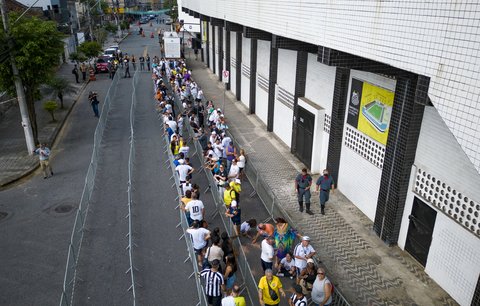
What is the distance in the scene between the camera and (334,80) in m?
12.5

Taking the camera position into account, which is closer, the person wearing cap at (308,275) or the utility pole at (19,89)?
the person wearing cap at (308,275)

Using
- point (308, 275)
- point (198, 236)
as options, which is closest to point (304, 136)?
point (198, 236)

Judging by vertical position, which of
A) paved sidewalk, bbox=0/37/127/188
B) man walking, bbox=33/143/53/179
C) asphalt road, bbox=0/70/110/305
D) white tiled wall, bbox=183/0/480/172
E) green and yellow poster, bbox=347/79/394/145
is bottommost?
asphalt road, bbox=0/70/110/305

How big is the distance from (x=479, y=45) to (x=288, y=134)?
11823 mm

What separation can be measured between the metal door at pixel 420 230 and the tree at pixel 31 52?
1478 cm

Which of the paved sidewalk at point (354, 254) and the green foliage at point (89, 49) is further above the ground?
the green foliage at point (89, 49)

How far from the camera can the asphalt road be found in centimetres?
898

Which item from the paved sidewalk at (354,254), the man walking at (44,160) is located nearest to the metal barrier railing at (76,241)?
the man walking at (44,160)

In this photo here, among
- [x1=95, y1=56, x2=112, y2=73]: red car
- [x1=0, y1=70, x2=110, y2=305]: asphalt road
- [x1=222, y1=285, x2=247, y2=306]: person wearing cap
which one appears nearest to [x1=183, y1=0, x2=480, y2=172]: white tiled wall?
[x1=222, y1=285, x2=247, y2=306]: person wearing cap

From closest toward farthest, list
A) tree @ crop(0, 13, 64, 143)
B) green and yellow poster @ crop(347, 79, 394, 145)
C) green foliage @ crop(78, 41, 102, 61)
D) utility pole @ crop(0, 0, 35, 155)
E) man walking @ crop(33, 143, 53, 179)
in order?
green and yellow poster @ crop(347, 79, 394, 145) < man walking @ crop(33, 143, 53, 179) < utility pole @ crop(0, 0, 35, 155) < tree @ crop(0, 13, 64, 143) < green foliage @ crop(78, 41, 102, 61)

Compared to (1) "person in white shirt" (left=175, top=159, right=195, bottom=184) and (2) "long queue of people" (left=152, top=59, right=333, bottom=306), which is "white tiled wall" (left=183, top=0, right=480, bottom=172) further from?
(1) "person in white shirt" (left=175, top=159, right=195, bottom=184)

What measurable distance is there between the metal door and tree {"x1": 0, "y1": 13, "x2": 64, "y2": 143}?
48.5 ft

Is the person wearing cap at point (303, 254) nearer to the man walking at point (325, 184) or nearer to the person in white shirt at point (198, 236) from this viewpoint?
the person in white shirt at point (198, 236)

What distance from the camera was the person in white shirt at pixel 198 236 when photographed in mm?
8867
